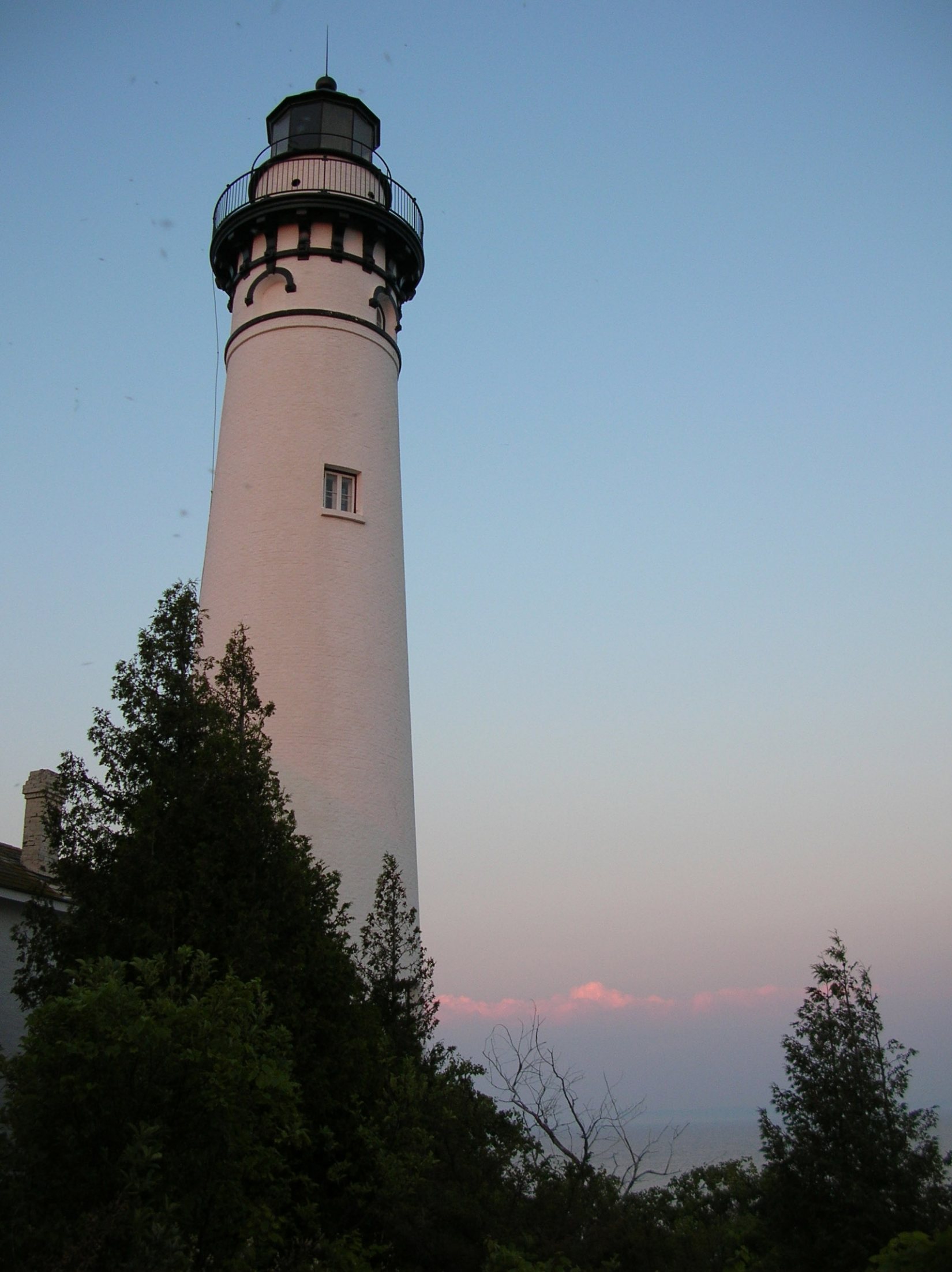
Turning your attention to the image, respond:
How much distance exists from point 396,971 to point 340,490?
344 inches

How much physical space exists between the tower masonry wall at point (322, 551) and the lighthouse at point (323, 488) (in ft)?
0.09

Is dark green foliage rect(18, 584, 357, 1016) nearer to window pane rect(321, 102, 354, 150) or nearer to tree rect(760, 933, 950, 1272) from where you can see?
tree rect(760, 933, 950, 1272)

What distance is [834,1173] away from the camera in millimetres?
11688

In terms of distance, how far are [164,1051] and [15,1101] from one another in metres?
1.26

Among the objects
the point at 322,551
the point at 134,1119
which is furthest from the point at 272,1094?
the point at 322,551

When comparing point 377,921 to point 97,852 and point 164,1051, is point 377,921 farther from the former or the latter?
point 164,1051

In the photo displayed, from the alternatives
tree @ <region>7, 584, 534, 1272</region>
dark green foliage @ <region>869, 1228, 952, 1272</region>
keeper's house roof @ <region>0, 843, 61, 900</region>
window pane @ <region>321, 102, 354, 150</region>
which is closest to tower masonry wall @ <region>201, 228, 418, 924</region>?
window pane @ <region>321, 102, 354, 150</region>

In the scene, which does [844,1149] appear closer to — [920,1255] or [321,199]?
[920,1255]

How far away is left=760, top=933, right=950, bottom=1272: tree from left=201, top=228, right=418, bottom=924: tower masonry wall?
23.7 feet

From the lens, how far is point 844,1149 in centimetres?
1184

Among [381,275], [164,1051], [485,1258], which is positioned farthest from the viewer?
[381,275]

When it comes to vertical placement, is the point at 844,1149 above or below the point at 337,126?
below

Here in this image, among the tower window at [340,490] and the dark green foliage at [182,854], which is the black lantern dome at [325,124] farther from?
the dark green foliage at [182,854]

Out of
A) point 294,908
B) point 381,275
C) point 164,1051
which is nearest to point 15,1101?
point 164,1051
